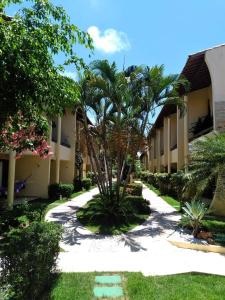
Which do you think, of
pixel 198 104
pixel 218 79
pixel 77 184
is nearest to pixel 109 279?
pixel 218 79

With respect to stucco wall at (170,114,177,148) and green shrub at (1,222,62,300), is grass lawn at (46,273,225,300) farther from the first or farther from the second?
stucco wall at (170,114,177,148)

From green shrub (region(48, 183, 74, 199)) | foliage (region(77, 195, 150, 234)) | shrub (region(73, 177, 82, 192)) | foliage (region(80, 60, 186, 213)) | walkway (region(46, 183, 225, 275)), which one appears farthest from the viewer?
shrub (region(73, 177, 82, 192))

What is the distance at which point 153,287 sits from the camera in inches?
248

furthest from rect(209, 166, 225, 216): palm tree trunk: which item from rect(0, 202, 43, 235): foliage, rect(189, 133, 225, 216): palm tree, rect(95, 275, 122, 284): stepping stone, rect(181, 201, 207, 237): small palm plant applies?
rect(95, 275, 122, 284): stepping stone

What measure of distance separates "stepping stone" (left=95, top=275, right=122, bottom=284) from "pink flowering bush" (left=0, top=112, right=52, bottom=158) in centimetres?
272

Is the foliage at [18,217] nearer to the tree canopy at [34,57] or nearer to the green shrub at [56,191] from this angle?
the tree canopy at [34,57]

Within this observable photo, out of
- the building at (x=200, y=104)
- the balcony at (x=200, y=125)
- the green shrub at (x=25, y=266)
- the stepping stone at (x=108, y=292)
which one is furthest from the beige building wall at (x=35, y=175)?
the green shrub at (x=25, y=266)

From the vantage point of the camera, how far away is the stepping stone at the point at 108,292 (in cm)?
583

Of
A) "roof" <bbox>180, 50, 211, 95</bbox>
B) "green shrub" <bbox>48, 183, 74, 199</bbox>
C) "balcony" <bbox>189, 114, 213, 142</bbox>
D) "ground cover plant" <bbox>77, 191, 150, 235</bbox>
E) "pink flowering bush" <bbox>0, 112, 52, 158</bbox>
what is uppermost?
"roof" <bbox>180, 50, 211, 95</bbox>

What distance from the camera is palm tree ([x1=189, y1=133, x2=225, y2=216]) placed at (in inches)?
477

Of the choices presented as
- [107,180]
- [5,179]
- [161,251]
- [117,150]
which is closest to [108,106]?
[117,150]

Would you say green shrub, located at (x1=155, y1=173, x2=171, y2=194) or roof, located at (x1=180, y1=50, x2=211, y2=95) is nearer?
roof, located at (x1=180, y1=50, x2=211, y2=95)

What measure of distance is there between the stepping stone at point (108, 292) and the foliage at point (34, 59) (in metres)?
3.22

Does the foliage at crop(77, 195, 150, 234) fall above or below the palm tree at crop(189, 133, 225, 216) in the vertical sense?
below
